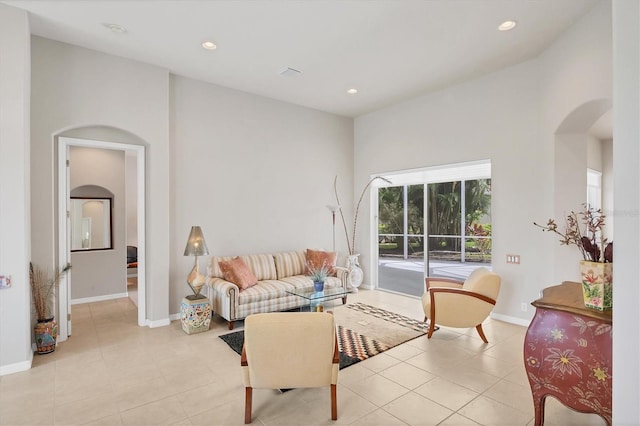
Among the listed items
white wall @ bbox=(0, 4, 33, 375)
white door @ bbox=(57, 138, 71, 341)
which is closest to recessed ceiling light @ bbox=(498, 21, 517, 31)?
white wall @ bbox=(0, 4, 33, 375)

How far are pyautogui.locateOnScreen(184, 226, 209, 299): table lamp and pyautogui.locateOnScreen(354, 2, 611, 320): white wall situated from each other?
3.89m

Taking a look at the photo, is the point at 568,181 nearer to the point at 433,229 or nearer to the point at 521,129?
the point at 521,129

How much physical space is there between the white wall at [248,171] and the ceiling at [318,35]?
0.60m

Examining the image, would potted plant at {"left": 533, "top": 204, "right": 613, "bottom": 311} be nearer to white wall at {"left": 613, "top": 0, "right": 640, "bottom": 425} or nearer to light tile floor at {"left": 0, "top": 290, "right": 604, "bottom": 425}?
white wall at {"left": 613, "top": 0, "right": 640, "bottom": 425}

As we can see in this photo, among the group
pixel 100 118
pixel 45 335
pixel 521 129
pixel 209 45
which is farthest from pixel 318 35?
pixel 45 335

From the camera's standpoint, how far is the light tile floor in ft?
8.22

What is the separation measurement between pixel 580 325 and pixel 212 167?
486 cm

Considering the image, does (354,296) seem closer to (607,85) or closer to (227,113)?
(227,113)

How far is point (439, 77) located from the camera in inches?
199

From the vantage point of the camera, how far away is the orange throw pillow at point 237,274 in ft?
15.6

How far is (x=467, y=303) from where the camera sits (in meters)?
3.89

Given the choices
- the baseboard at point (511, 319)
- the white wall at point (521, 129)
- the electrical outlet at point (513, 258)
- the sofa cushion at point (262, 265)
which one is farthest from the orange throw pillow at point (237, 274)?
the electrical outlet at point (513, 258)

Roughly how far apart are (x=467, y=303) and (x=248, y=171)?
12.8 ft

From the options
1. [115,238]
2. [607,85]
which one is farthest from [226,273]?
[607,85]
